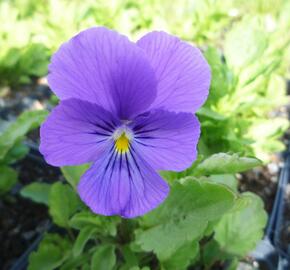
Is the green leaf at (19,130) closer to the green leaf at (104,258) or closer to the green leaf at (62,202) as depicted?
the green leaf at (62,202)

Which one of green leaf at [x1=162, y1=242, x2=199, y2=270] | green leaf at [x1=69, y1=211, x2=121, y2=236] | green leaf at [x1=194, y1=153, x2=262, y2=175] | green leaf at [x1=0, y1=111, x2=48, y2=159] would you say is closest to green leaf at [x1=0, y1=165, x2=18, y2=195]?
green leaf at [x1=0, y1=111, x2=48, y2=159]

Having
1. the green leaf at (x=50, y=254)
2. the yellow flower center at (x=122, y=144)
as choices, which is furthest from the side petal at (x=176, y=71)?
the green leaf at (x=50, y=254)

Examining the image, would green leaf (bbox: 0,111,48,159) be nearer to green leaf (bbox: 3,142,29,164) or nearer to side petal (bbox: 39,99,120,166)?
green leaf (bbox: 3,142,29,164)

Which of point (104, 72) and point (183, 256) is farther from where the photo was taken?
point (183, 256)

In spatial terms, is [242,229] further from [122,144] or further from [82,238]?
[122,144]

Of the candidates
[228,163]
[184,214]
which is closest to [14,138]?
[184,214]

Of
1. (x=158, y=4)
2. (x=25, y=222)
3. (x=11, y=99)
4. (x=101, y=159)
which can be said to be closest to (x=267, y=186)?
(x=25, y=222)

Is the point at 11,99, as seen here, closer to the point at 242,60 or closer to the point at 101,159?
the point at 242,60
